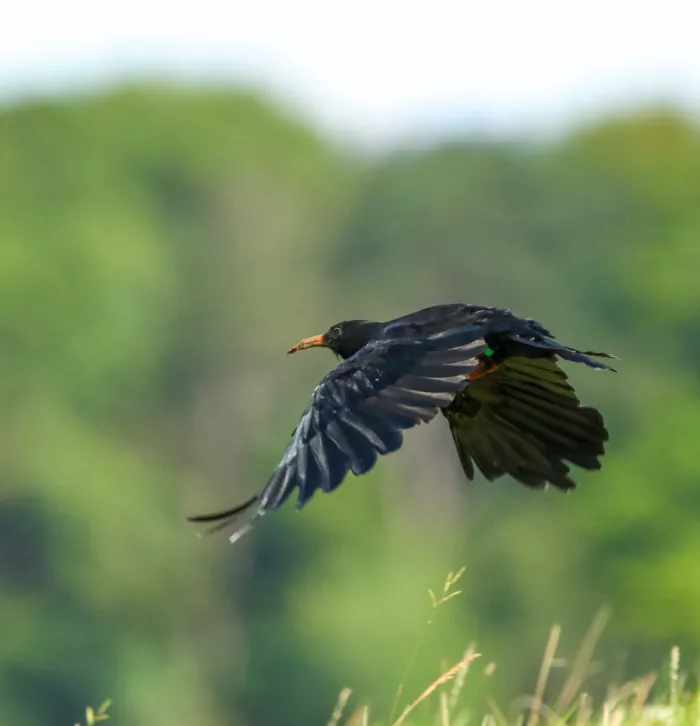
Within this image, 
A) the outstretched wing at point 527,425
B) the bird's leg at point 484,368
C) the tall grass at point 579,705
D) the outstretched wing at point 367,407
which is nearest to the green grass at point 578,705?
the tall grass at point 579,705

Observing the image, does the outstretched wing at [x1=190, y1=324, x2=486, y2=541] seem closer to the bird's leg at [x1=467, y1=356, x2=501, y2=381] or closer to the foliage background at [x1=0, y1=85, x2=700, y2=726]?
the bird's leg at [x1=467, y1=356, x2=501, y2=381]

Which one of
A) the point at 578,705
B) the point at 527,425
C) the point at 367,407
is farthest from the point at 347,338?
the point at 578,705

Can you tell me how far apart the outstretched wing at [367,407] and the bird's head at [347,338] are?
1071 millimetres

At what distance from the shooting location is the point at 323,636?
34.9 metres

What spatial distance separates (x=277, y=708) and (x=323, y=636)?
8.05 feet

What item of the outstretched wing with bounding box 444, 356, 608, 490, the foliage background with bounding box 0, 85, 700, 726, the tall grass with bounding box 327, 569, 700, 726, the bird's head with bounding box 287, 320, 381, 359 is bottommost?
the foliage background with bounding box 0, 85, 700, 726

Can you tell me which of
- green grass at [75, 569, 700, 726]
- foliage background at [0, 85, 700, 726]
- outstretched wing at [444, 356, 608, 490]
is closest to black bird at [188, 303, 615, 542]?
outstretched wing at [444, 356, 608, 490]

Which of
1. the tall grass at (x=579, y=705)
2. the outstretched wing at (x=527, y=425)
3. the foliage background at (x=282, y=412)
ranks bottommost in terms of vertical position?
the foliage background at (x=282, y=412)

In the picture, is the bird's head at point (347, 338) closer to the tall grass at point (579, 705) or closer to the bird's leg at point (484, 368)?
the bird's leg at point (484, 368)

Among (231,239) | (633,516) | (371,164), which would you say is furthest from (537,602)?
(371,164)

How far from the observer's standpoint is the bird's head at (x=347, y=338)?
816cm

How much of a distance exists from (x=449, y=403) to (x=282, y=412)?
112ft

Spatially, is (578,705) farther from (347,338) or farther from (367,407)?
(347,338)

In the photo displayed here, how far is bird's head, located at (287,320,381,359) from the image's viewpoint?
26.8ft
